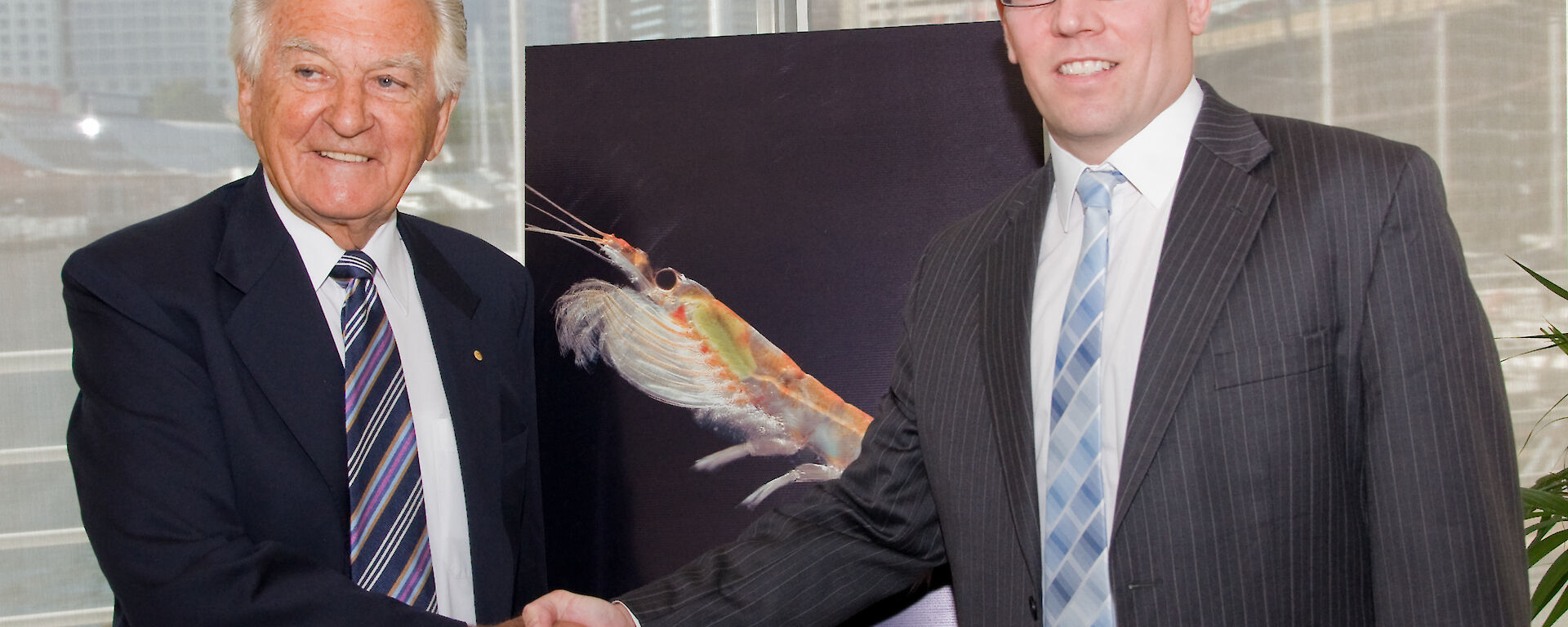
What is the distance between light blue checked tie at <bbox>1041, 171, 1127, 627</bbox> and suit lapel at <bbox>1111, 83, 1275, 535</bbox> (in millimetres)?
70

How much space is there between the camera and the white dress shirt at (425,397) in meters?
1.79

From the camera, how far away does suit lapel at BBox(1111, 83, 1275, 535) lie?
1.40 meters

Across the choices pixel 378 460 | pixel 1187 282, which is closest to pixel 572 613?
pixel 378 460

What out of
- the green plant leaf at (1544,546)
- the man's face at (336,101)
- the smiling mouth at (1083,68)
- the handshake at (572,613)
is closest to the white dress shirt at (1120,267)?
the smiling mouth at (1083,68)

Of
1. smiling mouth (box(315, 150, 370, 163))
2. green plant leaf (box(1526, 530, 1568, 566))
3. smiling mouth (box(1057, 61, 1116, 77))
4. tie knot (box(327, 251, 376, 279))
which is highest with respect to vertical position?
smiling mouth (box(1057, 61, 1116, 77))

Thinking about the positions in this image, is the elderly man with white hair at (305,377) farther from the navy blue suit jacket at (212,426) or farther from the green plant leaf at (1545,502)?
the green plant leaf at (1545,502)

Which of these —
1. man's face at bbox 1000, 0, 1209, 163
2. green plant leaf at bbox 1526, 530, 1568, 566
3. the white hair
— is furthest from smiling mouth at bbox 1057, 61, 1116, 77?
green plant leaf at bbox 1526, 530, 1568, 566

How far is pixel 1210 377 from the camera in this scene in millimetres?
1392

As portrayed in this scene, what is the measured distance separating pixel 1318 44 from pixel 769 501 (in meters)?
1.90

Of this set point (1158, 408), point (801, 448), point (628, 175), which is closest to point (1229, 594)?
point (1158, 408)

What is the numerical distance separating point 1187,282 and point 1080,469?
28 cm

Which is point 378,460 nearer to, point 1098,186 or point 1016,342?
point 1016,342

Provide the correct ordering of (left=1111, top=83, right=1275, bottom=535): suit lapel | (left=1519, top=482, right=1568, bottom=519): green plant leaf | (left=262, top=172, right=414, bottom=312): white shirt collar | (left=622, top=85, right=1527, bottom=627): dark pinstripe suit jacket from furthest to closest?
(left=1519, top=482, right=1568, bottom=519): green plant leaf
(left=262, top=172, right=414, bottom=312): white shirt collar
(left=1111, top=83, right=1275, bottom=535): suit lapel
(left=622, top=85, right=1527, bottom=627): dark pinstripe suit jacket

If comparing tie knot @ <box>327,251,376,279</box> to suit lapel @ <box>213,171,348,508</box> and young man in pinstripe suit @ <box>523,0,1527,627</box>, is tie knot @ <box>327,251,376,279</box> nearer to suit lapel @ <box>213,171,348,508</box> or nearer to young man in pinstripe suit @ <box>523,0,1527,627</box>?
suit lapel @ <box>213,171,348,508</box>
